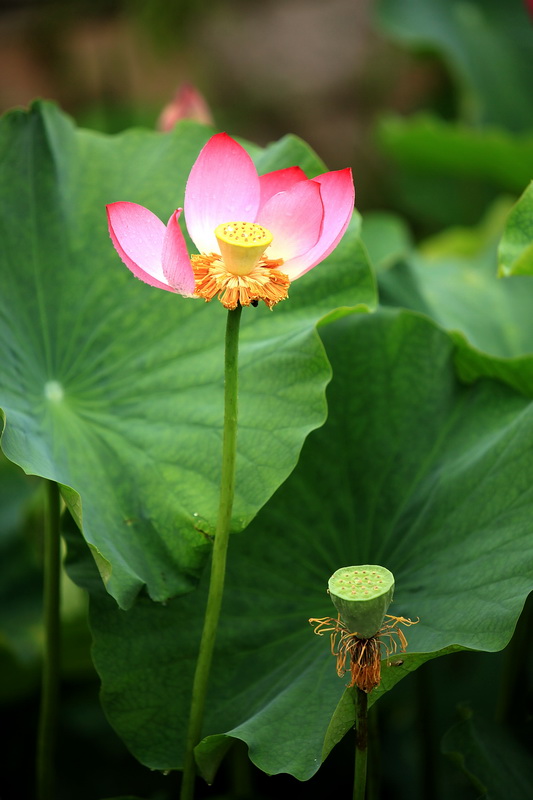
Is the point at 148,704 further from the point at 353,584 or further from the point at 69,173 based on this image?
the point at 69,173

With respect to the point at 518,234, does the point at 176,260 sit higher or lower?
lower

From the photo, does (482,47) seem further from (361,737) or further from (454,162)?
(361,737)

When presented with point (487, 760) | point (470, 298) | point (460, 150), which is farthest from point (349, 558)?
point (460, 150)

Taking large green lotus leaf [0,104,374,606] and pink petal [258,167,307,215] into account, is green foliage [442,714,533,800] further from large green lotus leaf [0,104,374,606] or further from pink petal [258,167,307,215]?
pink petal [258,167,307,215]

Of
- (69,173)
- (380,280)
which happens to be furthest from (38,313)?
(380,280)

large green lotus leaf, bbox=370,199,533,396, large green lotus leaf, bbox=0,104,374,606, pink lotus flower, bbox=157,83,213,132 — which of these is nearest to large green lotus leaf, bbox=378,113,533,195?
large green lotus leaf, bbox=370,199,533,396

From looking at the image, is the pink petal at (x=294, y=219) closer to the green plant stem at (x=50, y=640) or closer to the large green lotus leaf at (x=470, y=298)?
the green plant stem at (x=50, y=640)

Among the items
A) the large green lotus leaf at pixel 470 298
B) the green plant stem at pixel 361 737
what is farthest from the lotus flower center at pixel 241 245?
the large green lotus leaf at pixel 470 298
